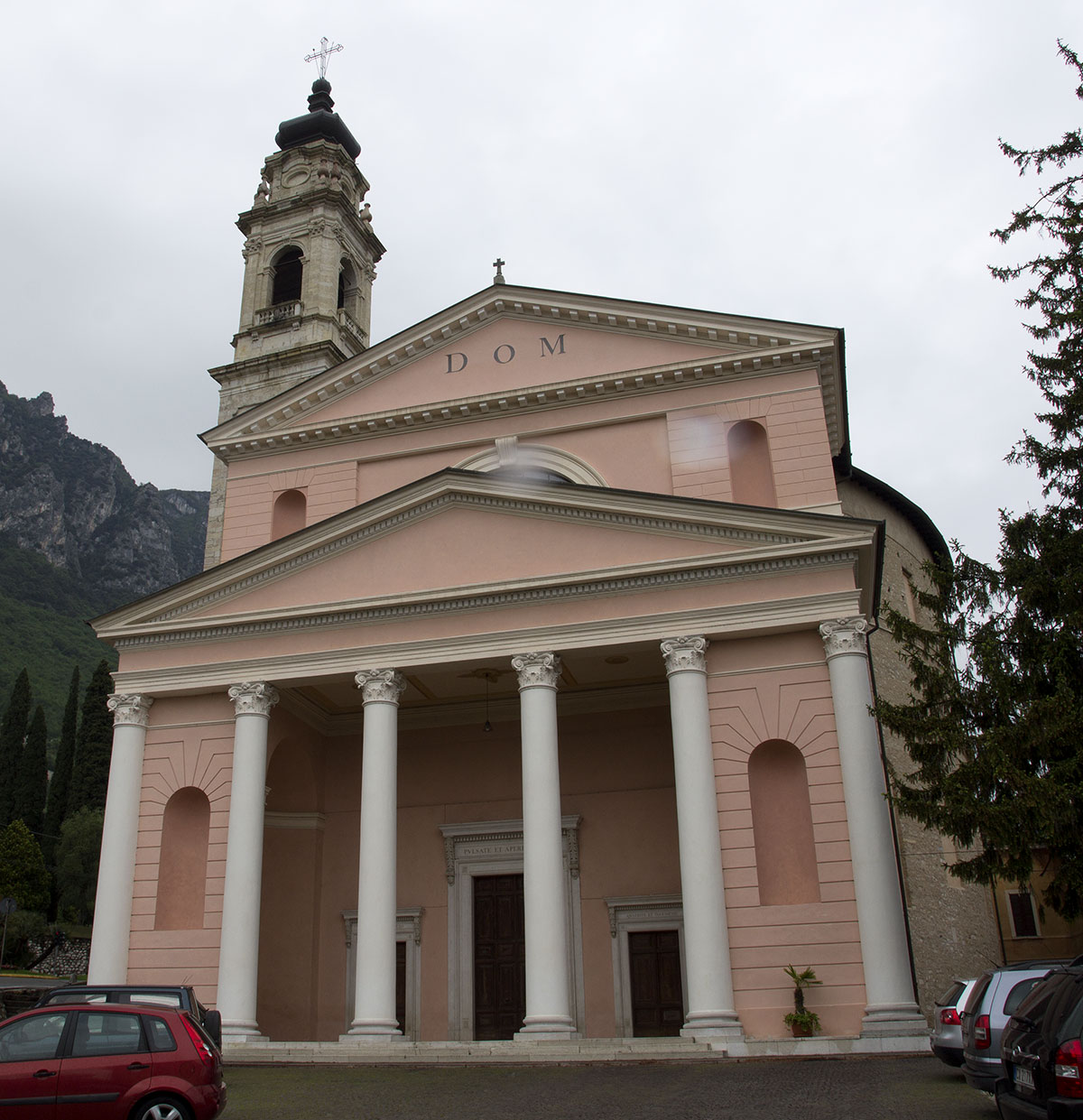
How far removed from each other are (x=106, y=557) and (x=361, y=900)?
406 feet

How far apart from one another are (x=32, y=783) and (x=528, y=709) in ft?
163

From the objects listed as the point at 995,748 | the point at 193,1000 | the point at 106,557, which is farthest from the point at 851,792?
the point at 106,557

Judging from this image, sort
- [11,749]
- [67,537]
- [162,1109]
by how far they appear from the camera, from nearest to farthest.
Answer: [162,1109], [11,749], [67,537]

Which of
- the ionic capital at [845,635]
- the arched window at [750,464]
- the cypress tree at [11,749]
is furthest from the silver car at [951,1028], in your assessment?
the cypress tree at [11,749]

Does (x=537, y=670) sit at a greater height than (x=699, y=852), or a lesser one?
greater

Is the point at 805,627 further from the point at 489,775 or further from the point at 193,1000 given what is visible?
the point at 193,1000

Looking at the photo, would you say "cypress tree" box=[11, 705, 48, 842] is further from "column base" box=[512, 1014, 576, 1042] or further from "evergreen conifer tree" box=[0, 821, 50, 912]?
"column base" box=[512, 1014, 576, 1042]

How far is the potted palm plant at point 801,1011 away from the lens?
14.1 meters

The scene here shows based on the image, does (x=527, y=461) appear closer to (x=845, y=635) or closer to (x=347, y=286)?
(x=845, y=635)

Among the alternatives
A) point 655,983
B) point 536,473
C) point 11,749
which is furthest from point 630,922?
point 11,749

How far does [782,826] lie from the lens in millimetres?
15867

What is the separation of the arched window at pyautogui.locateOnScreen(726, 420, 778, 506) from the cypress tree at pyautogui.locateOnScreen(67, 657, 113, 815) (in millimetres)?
40880

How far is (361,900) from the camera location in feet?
52.7

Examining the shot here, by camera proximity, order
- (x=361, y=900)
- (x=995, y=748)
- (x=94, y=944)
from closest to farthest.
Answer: (x=995, y=748), (x=361, y=900), (x=94, y=944)
